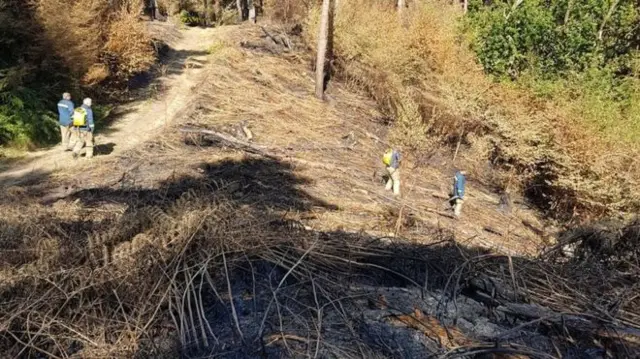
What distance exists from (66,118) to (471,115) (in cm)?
1411

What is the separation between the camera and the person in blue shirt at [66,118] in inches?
477

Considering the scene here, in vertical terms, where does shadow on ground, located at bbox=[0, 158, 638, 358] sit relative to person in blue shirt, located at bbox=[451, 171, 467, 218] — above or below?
above

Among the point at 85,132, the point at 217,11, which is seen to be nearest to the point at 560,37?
the point at 85,132

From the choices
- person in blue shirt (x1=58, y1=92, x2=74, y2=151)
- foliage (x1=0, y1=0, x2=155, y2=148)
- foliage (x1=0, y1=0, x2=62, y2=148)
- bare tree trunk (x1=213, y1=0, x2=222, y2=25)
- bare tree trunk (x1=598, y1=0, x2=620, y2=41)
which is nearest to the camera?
person in blue shirt (x1=58, y1=92, x2=74, y2=151)

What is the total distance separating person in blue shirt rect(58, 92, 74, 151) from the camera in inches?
477

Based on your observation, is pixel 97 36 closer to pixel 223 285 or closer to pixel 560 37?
pixel 223 285

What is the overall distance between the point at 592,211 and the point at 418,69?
8955 mm

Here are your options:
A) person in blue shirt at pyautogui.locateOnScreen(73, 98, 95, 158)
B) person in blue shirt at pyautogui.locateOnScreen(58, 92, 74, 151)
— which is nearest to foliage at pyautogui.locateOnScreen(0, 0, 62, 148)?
person in blue shirt at pyautogui.locateOnScreen(58, 92, 74, 151)

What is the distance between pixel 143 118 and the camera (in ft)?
51.8

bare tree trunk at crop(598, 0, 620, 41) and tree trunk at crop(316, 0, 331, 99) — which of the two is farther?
bare tree trunk at crop(598, 0, 620, 41)

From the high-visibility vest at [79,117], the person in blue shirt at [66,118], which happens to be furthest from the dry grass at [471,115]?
the person in blue shirt at [66,118]

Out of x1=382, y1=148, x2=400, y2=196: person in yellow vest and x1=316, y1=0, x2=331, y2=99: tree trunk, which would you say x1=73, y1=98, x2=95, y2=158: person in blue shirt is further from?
x1=316, y1=0, x2=331, y2=99: tree trunk

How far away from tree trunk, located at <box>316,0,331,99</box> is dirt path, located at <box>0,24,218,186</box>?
15.6ft

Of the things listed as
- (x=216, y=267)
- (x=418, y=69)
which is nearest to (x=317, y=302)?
(x=216, y=267)
